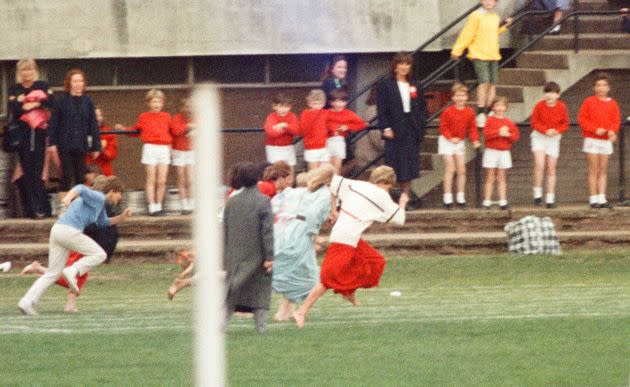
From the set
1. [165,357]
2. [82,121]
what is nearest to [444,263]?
[82,121]

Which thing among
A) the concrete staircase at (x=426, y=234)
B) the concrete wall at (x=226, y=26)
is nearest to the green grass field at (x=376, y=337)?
the concrete staircase at (x=426, y=234)

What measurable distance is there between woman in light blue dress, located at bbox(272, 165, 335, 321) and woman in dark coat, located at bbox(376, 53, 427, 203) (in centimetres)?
569

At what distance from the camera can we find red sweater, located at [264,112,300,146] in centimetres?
2033

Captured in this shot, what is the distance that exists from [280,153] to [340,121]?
0.87 meters

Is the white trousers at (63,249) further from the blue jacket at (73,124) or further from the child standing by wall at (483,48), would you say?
the child standing by wall at (483,48)

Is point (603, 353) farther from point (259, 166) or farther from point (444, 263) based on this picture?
point (444, 263)

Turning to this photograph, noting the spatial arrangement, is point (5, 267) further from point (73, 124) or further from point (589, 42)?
point (589, 42)

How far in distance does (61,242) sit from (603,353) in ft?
18.6

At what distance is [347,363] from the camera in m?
10.4

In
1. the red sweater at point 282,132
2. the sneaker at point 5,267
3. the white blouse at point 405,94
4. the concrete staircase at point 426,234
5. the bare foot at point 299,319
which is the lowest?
the sneaker at point 5,267

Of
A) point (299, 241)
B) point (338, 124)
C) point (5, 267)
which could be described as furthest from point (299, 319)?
point (338, 124)

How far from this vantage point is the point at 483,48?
21.3 meters

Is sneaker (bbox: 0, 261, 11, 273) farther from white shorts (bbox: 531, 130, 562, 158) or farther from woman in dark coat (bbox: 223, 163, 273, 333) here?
woman in dark coat (bbox: 223, 163, 273, 333)

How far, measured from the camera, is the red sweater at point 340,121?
20.6 m
